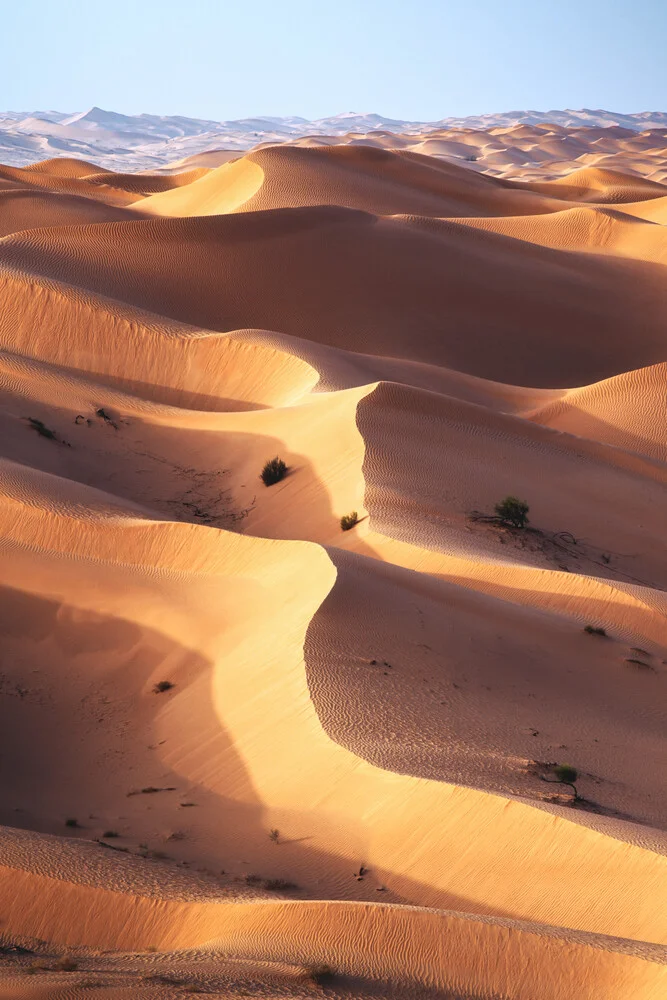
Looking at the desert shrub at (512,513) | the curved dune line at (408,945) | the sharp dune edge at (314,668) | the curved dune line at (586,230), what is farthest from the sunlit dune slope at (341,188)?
the curved dune line at (408,945)

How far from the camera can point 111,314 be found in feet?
77.4

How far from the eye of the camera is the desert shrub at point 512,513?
15040mm

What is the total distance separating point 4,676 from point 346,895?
16.2 feet

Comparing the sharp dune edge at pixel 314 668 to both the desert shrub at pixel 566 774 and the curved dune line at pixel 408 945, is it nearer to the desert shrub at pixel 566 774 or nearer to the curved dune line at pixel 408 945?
the curved dune line at pixel 408 945

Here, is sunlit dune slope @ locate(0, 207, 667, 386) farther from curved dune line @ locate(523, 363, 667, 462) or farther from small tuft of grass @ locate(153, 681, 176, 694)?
small tuft of grass @ locate(153, 681, 176, 694)

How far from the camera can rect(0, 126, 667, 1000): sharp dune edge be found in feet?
19.4

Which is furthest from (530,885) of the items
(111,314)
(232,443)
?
(111,314)

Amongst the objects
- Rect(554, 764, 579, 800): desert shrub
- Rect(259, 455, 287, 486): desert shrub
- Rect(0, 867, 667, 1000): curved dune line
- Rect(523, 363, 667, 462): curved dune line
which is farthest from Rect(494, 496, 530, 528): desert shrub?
Rect(0, 867, 667, 1000): curved dune line

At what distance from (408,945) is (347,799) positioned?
1939 mm

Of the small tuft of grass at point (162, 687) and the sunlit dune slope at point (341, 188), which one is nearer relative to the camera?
the small tuft of grass at point (162, 687)

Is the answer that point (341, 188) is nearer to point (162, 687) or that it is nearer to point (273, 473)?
point (273, 473)

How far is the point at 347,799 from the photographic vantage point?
761cm

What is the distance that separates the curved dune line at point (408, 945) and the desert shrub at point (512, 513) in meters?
9.41

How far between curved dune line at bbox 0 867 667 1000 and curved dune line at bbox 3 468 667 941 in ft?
2.41
